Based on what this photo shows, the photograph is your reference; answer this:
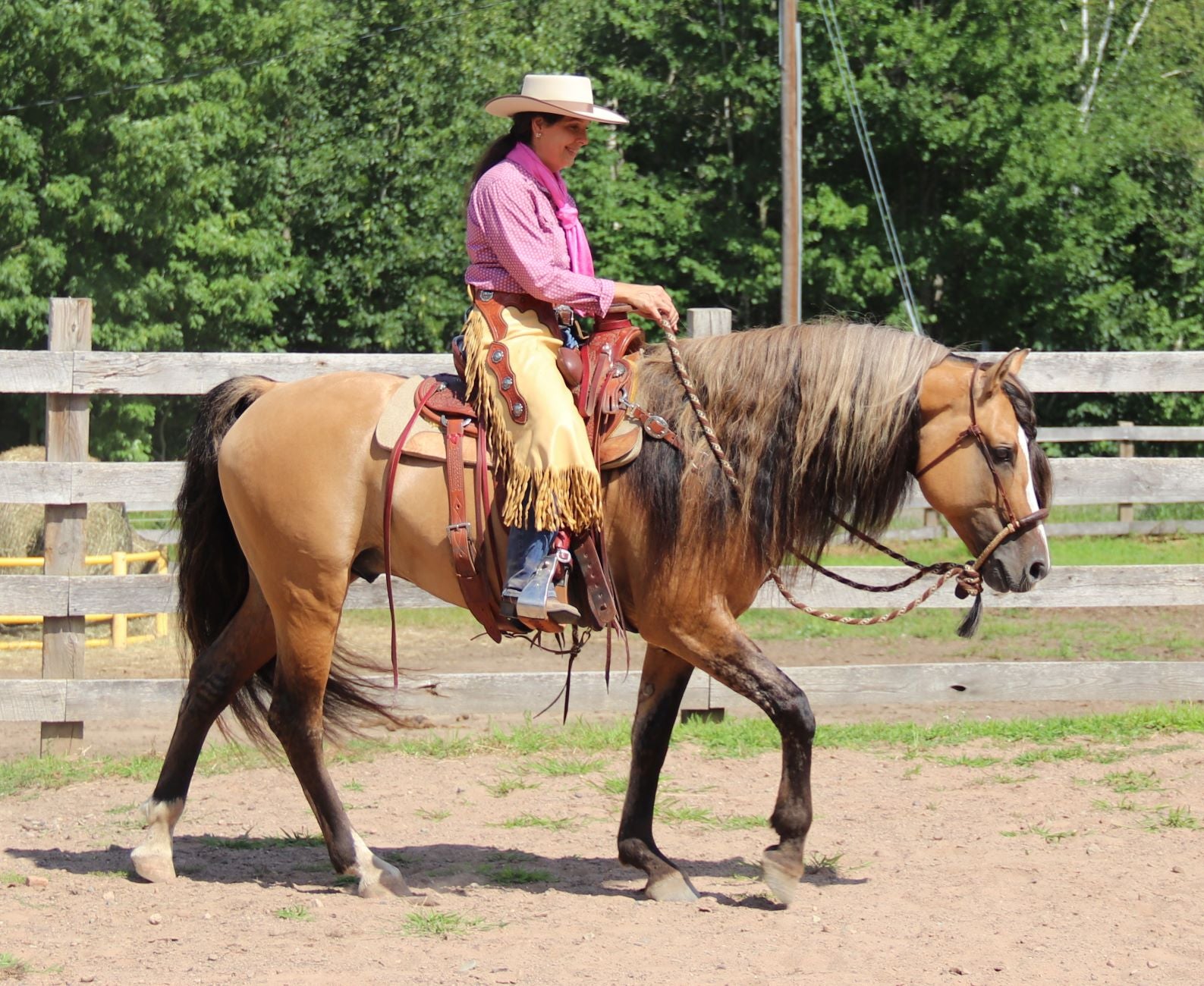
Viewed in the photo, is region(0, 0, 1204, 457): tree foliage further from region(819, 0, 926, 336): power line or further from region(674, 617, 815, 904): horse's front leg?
region(674, 617, 815, 904): horse's front leg

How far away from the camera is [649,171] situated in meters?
24.9

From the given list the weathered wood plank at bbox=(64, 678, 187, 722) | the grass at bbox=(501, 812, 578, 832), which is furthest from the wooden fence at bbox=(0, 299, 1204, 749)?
the grass at bbox=(501, 812, 578, 832)

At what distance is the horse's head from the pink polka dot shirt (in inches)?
43.6

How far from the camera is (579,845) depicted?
5117 millimetres

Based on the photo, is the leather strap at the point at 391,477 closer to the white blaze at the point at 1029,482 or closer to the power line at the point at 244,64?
the white blaze at the point at 1029,482

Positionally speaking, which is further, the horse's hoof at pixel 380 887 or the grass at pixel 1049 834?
the grass at pixel 1049 834

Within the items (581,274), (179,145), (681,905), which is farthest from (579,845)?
(179,145)

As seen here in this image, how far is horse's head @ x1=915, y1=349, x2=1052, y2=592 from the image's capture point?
418 centimetres

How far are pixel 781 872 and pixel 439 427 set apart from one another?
70.3 inches

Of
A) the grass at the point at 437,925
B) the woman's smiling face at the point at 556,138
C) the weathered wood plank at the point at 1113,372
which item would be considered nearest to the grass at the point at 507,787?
the grass at the point at 437,925

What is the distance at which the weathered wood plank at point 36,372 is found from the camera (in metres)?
6.19

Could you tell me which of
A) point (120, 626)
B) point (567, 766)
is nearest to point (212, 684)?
point (567, 766)

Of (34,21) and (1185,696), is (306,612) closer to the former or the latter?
(1185,696)

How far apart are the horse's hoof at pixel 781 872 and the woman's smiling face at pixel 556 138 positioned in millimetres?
2272
